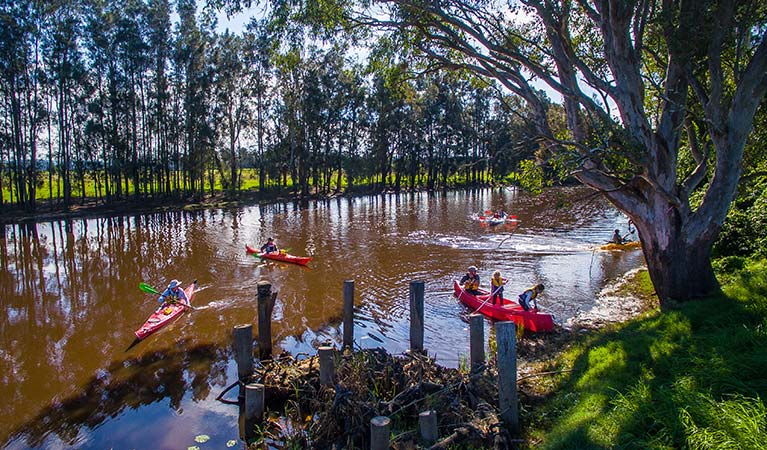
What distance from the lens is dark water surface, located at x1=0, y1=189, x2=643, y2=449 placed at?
8648mm

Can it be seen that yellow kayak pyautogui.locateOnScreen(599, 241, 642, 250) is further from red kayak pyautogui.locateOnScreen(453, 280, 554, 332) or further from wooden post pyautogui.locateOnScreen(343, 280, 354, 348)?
wooden post pyautogui.locateOnScreen(343, 280, 354, 348)

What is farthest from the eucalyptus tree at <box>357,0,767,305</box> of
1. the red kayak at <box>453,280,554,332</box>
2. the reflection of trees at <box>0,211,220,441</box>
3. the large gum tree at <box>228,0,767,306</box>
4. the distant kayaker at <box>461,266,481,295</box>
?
the reflection of trees at <box>0,211,220,441</box>

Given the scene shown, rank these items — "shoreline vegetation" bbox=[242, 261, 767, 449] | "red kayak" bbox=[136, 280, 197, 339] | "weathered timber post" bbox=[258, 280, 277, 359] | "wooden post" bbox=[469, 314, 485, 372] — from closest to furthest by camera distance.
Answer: "shoreline vegetation" bbox=[242, 261, 767, 449], "wooden post" bbox=[469, 314, 485, 372], "weathered timber post" bbox=[258, 280, 277, 359], "red kayak" bbox=[136, 280, 197, 339]

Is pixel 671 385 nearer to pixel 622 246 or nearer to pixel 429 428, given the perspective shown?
pixel 429 428

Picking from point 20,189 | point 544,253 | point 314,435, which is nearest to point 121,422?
point 314,435

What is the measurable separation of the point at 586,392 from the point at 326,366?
4.01 m

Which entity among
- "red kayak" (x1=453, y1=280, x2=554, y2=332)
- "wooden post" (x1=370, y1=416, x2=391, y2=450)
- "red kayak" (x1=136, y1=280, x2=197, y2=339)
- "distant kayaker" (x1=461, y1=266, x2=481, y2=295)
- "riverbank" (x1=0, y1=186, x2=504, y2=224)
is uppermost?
"riverbank" (x1=0, y1=186, x2=504, y2=224)

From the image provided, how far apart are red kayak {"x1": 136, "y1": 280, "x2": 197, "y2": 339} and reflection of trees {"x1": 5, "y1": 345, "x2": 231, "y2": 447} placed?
1097mm

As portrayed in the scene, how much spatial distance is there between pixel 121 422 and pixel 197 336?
4.11m

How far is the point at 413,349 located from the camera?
9.01 meters

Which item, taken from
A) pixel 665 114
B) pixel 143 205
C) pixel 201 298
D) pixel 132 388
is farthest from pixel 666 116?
pixel 143 205

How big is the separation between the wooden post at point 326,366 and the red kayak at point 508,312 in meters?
5.74

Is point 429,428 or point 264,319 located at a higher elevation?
point 264,319

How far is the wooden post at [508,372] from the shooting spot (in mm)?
6336
